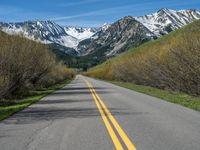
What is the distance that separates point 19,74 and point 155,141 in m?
20.5

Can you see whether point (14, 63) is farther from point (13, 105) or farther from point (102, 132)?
point (102, 132)

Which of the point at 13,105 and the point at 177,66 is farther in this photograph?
the point at 177,66

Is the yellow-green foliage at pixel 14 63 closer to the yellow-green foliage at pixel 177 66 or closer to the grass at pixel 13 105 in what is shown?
the grass at pixel 13 105

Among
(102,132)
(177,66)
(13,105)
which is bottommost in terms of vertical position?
(13,105)

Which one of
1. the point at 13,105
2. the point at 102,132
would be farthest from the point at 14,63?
the point at 102,132

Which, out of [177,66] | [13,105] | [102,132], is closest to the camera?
[102,132]

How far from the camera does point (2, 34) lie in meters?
25.9

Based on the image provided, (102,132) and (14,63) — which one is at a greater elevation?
(14,63)

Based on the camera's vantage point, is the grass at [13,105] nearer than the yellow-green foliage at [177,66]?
Yes

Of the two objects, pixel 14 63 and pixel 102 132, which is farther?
pixel 14 63

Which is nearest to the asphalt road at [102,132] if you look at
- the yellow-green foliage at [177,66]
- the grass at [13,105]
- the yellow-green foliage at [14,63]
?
the grass at [13,105]

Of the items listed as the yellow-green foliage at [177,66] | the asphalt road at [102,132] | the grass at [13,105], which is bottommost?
the grass at [13,105]

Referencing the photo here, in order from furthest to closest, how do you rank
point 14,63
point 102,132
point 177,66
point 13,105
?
1. point 177,66
2. point 14,63
3. point 13,105
4. point 102,132

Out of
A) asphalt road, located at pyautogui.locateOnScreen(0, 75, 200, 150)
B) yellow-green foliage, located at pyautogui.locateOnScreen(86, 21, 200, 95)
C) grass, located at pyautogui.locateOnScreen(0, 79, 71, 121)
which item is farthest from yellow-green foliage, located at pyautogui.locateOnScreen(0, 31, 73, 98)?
yellow-green foliage, located at pyautogui.locateOnScreen(86, 21, 200, 95)
